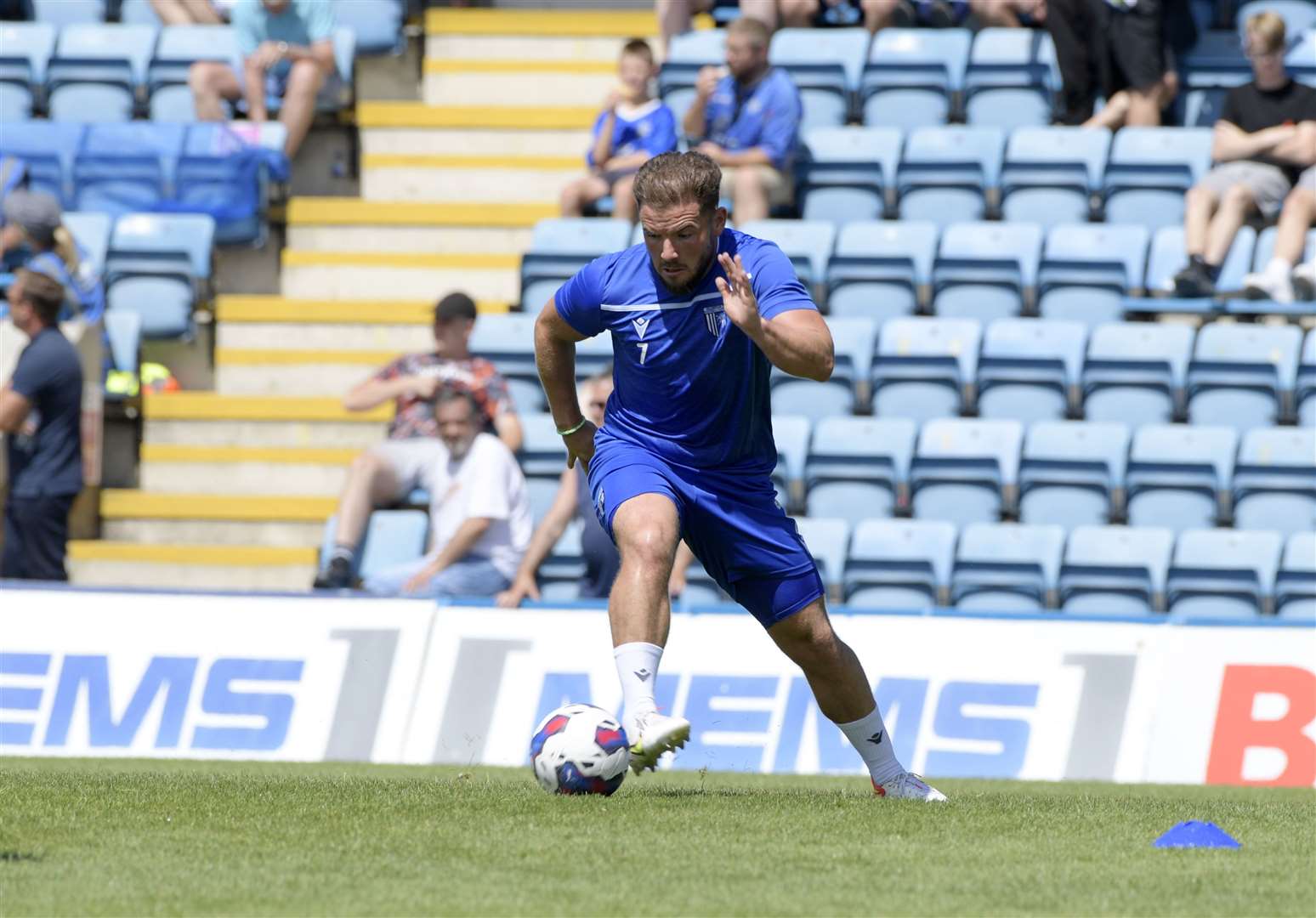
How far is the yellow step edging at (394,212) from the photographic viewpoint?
1641 centimetres

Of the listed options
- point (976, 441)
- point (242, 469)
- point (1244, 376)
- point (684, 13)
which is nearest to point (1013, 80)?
point (684, 13)

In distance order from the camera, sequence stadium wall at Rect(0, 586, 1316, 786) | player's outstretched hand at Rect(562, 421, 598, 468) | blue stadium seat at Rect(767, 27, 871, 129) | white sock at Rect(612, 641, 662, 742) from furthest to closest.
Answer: blue stadium seat at Rect(767, 27, 871, 129), stadium wall at Rect(0, 586, 1316, 786), player's outstretched hand at Rect(562, 421, 598, 468), white sock at Rect(612, 641, 662, 742)

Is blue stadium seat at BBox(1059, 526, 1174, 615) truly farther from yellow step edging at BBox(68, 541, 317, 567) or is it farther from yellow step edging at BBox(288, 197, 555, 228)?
yellow step edging at BBox(288, 197, 555, 228)

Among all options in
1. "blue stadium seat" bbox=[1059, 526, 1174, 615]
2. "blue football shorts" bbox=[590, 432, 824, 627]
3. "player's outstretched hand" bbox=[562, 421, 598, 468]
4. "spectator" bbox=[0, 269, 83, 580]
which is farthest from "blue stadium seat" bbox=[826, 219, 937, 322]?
"blue football shorts" bbox=[590, 432, 824, 627]

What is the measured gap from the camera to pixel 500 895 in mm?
5168

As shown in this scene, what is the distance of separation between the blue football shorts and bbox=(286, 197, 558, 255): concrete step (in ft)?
31.1

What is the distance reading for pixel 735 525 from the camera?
7.09 meters

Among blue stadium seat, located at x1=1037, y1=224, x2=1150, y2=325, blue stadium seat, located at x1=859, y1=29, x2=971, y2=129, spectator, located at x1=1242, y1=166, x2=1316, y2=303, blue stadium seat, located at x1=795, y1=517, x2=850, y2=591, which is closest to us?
blue stadium seat, located at x1=795, y1=517, x2=850, y2=591

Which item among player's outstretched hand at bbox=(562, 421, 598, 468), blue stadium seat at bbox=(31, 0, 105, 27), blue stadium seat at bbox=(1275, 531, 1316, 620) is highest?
blue stadium seat at bbox=(31, 0, 105, 27)

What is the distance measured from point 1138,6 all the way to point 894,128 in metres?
1.93

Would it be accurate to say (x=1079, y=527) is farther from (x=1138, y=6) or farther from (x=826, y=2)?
(x=826, y=2)

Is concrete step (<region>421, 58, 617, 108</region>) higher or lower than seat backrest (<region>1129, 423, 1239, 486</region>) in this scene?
higher

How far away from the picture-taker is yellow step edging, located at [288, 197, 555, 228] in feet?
53.8

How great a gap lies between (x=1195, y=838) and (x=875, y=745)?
1551 mm
